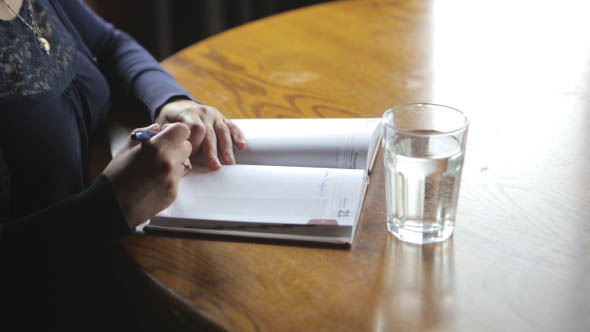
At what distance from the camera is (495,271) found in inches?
23.0

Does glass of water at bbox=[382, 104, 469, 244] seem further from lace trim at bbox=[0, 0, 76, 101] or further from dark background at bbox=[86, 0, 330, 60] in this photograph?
dark background at bbox=[86, 0, 330, 60]

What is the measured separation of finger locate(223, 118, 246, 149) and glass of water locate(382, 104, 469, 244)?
0.25m

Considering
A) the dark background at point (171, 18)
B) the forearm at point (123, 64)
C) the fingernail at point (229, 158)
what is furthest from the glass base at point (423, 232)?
the dark background at point (171, 18)

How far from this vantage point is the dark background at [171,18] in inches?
92.4

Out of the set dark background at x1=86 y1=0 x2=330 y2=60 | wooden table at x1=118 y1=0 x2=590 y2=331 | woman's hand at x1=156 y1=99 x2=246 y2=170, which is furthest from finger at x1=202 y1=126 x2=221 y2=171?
dark background at x1=86 y1=0 x2=330 y2=60

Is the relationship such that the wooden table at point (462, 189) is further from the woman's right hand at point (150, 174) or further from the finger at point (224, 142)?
the finger at point (224, 142)

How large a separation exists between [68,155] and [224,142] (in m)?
0.25

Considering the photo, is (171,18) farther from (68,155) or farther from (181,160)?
(181,160)

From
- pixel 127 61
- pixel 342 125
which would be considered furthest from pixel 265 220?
pixel 127 61

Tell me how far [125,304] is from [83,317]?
0.22ft

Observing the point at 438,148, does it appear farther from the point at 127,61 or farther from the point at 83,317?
the point at 127,61

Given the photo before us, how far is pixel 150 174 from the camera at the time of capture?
2.29 feet

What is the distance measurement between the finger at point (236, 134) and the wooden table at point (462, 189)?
13cm

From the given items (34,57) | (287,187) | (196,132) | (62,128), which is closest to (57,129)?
(62,128)
